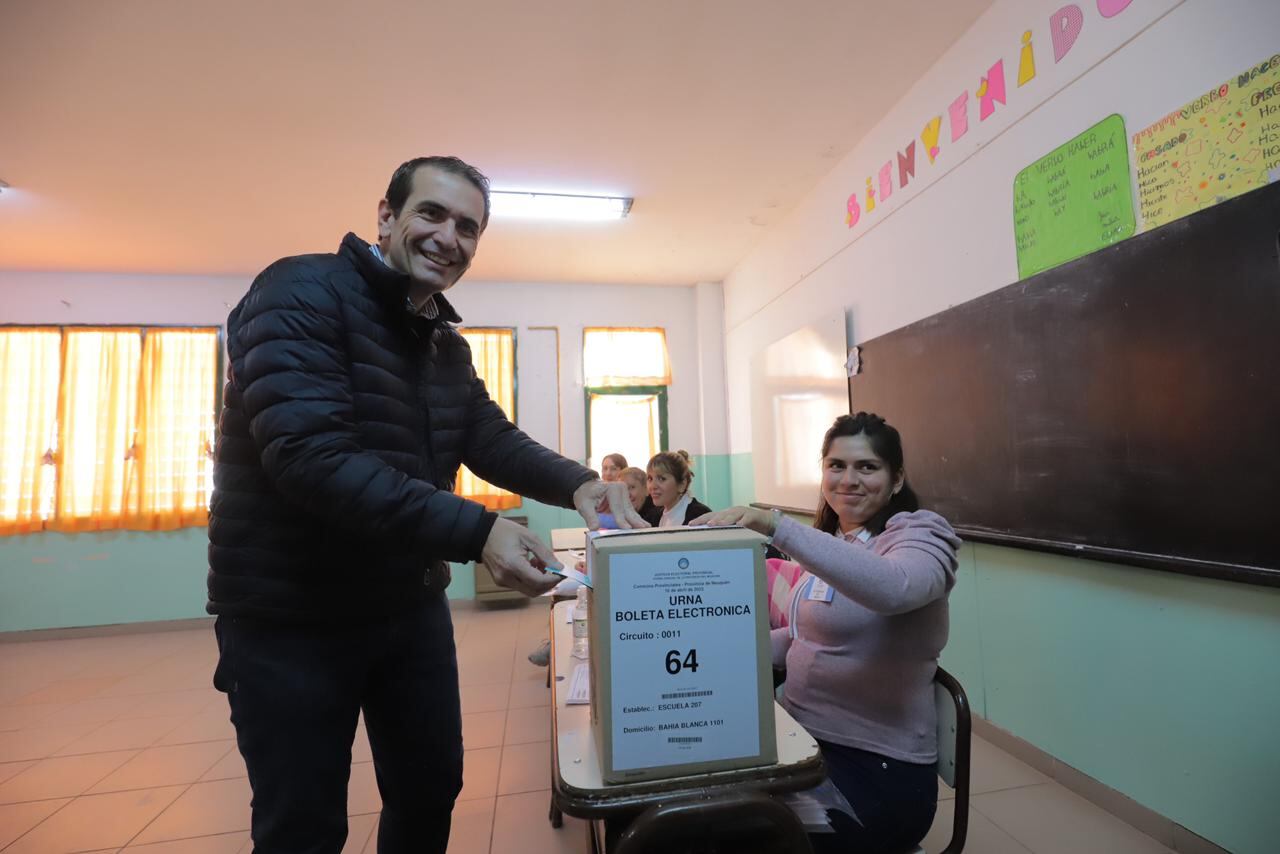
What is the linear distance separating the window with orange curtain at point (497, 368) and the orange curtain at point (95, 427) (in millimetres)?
2668

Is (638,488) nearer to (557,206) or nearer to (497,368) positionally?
(557,206)

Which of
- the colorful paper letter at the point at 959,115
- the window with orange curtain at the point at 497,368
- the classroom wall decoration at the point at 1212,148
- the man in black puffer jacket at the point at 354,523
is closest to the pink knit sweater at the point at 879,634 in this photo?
the man in black puffer jacket at the point at 354,523

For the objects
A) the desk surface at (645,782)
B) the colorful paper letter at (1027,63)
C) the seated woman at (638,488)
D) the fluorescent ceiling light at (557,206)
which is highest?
the fluorescent ceiling light at (557,206)

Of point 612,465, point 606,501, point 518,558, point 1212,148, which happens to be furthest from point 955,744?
point 612,465

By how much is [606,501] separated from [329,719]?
23.5 inches

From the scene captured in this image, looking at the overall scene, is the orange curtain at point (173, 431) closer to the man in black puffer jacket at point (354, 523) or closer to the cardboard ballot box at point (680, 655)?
the man in black puffer jacket at point (354, 523)

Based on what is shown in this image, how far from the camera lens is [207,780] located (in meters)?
2.34

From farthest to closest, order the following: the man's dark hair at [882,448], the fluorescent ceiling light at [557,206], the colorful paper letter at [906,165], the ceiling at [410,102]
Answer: the fluorescent ceiling light at [557,206]
the colorful paper letter at [906,165]
the ceiling at [410,102]
the man's dark hair at [882,448]

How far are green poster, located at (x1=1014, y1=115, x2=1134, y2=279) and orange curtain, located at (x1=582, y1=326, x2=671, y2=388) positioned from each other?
3720mm

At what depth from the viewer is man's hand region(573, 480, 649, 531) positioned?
110 centimetres

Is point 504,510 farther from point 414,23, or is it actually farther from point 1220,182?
point 1220,182

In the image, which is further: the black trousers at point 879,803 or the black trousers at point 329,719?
the black trousers at point 879,803

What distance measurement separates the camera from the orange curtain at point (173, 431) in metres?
4.73

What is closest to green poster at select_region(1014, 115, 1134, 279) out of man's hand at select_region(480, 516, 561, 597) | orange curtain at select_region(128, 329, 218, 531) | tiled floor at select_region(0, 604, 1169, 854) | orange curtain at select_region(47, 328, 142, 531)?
tiled floor at select_region(0, 604, 1169, 854)
